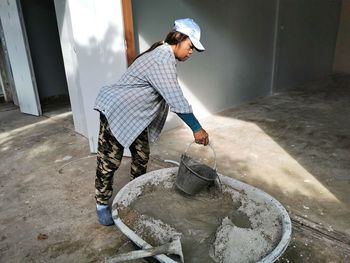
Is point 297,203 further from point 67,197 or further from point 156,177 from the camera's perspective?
point 67,197

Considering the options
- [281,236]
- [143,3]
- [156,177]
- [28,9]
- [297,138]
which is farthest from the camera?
[28,9]

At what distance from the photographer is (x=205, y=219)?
204 centimetres

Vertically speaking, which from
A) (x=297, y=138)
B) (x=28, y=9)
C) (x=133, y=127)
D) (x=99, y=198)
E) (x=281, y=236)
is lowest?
(x=297, y=138)

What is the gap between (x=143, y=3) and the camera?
365 cm

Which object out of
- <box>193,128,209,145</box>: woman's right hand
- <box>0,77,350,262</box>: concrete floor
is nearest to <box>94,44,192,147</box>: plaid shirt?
<box>193,128,209,145</box>: woman's right hand

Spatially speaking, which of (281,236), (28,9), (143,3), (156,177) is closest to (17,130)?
(28,9)

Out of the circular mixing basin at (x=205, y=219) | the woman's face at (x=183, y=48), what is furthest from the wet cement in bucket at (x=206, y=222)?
the woman's face at (x=183, y=48)

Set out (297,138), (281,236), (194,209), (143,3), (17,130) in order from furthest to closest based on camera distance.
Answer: (17,130) < (297,138) < (143,3) < (194,209) < (281,236)

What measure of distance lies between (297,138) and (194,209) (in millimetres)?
2337

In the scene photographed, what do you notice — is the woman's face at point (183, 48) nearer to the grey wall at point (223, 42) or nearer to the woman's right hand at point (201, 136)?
the woman's right hand at point (201, 136)

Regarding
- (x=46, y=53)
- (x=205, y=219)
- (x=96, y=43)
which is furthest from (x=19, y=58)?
→ (x=205, y=219)

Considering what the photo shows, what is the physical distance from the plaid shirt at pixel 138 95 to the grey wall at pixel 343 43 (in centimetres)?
653

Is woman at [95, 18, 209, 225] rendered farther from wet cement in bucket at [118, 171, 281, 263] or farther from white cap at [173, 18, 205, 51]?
wet cement in bucket at [118, 171, 281, 263]

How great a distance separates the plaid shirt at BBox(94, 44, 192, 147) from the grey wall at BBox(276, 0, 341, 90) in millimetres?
4279
